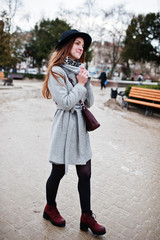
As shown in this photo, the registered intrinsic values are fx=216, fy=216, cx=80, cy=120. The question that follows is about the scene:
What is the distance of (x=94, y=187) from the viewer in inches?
131

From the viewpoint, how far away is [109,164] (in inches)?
164

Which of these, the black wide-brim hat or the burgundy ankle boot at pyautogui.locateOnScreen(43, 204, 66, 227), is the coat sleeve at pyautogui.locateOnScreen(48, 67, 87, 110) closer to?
the black wide-brim hat

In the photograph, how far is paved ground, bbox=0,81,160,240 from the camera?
239 centimetres

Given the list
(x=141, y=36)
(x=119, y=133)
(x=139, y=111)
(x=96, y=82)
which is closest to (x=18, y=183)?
(x=119, y=133)

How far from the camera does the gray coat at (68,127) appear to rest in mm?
2037

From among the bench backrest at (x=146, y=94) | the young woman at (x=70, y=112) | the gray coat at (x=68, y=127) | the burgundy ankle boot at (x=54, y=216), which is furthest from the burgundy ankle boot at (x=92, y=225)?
the bench backrest at (x=146, y=94)

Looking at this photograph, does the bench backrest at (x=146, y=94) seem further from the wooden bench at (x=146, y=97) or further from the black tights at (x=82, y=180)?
the black tights at (x=82, y=180)

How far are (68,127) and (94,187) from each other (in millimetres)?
1599

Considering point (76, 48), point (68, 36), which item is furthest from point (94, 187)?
point (68, 36)

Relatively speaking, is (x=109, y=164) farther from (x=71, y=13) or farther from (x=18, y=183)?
(x=71, y=13)

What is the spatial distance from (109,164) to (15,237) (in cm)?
234

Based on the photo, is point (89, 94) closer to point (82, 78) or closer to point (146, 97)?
point (82, 78)

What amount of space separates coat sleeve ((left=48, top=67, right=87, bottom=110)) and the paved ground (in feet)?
4.58

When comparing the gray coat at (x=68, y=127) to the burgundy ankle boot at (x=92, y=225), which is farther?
the burgundy ankle boot at (x=92, y=225)
